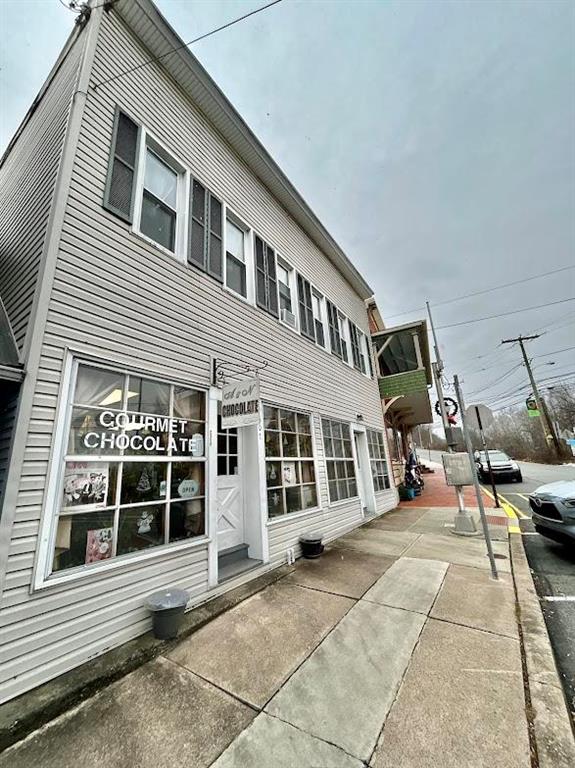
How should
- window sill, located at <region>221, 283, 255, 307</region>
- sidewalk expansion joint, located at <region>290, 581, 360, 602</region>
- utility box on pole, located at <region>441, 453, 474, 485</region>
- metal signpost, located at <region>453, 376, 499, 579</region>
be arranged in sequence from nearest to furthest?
sidewalk expansion joint, located at <region>290, 581, 360, 602</region> → metal signpost, located at <region>453, 376, 499, 579</region> → window sill, located at <region>221, 283, 255, 307</region> → utility box on pole, located at <region>441, 453, 474, 485</region>

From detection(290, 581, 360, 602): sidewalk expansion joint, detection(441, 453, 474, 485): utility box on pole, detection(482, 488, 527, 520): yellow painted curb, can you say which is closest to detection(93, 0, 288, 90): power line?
detection(290, 581, 360, 602): sidewalk expansion joint

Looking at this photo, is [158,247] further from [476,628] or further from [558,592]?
[558,592]

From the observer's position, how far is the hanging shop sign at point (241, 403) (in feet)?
13.9

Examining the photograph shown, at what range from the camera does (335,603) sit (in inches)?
154

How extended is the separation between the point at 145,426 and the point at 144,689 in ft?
7.86

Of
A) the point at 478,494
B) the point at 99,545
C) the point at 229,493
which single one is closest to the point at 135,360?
the point at 99,545

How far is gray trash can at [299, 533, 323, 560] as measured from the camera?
18.9 ft

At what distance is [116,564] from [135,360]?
87.8 inches

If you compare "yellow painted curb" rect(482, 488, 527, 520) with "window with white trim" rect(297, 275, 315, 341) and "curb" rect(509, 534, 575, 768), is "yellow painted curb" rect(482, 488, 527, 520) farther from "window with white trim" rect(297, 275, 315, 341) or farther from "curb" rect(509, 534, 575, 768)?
"window with white trim" rect(297, 275, 315, 341)

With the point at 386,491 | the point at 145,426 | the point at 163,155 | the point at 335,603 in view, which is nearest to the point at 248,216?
the point at 163,155

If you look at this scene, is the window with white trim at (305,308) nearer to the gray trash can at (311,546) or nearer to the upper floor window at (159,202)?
the upper floor window at (159,202)

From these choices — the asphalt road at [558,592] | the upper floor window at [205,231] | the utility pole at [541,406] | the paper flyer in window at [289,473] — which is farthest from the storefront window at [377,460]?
the utility pole at [541,406]

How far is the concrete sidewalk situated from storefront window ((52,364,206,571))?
1.16m

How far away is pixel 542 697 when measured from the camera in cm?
236
